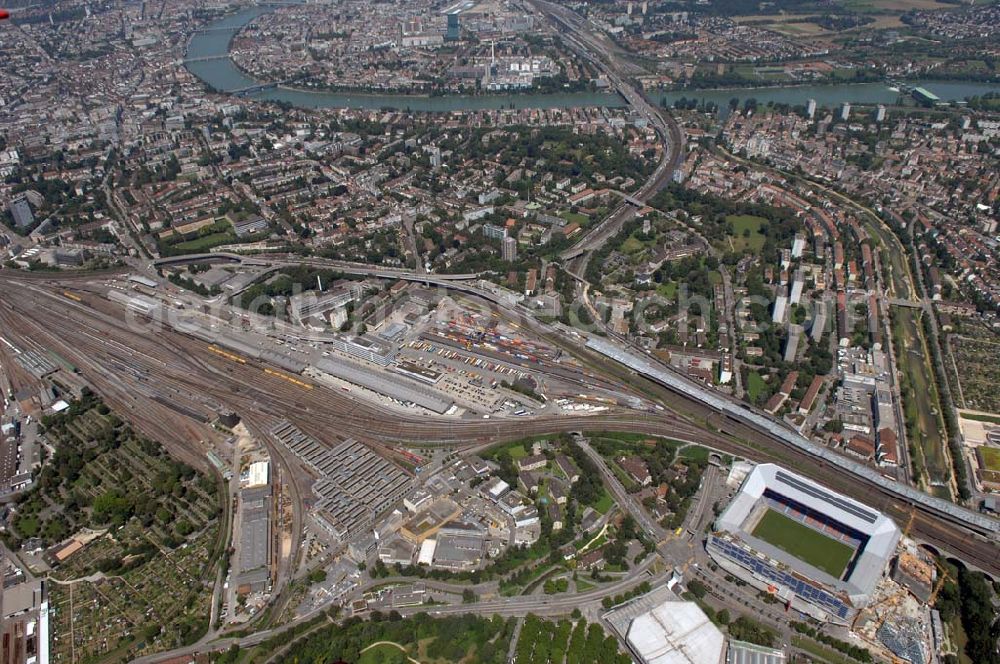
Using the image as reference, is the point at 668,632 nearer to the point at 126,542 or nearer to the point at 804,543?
the point at 804,543

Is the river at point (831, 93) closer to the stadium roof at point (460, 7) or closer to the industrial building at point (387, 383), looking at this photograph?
the stadium roof at point (460, 7)

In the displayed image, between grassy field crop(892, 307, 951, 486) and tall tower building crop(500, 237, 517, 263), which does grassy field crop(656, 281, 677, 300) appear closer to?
tall tower building crop(500, 237, 517, 263)

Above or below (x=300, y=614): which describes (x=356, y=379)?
above

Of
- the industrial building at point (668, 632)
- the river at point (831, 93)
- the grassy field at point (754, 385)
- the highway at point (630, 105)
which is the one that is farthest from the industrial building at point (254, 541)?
the river at point (831, 93)

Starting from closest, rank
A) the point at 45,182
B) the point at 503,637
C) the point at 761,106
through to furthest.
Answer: the point at 503,637
the point at 45,182
the point at 761,106

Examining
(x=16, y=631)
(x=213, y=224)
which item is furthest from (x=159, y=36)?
(x=16, y=631)

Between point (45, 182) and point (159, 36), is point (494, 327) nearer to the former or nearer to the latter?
point (45, 182)

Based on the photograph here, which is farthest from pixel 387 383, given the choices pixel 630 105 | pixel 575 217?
pixel 630 105
